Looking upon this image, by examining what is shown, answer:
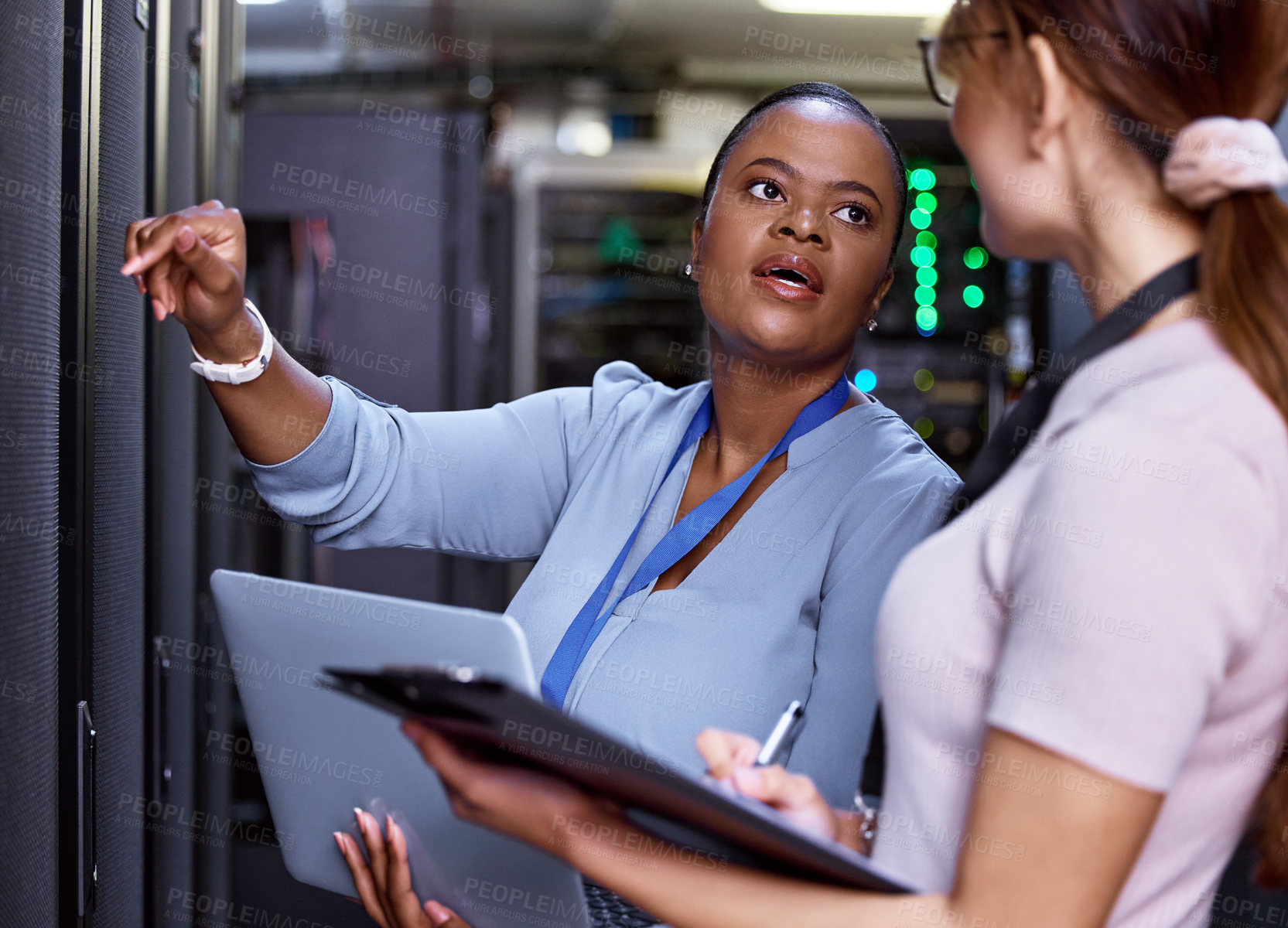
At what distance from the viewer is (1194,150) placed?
2.34 ft

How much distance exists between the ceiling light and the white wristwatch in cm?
398

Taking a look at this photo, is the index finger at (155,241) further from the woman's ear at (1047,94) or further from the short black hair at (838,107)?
the woman's ear at (1047,94)

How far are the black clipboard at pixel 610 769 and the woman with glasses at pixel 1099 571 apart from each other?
0.03m

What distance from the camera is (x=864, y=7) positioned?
182 inches

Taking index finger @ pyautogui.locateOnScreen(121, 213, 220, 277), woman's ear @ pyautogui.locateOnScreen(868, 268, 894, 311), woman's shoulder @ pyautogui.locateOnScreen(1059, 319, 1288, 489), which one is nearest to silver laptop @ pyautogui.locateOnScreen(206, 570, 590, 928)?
index finger @ pyautogui.locateOnScreen(121, 213, 220, 277)

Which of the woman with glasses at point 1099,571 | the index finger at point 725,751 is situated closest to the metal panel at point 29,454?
the woman with glasses at point 1099,571

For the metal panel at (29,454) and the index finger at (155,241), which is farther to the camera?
the index finger at (155,241)

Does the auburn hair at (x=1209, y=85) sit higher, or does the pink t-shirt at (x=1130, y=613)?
the auburn hair at (x=1209, y=85)

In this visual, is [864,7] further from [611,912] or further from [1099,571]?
[1099,571]

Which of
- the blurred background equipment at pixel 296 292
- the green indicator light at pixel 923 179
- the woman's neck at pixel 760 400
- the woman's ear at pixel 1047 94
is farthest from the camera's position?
the green indicator light at pixel 923 179

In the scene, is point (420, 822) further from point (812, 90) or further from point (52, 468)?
point (812, 90)

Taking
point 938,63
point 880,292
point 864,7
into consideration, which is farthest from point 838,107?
point 864,7

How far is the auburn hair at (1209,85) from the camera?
709 millimetres

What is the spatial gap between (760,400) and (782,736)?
50cm
